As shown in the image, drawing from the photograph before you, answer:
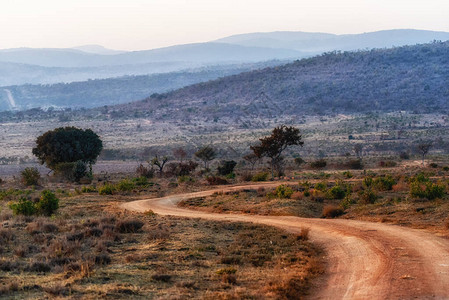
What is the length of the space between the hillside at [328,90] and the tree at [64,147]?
189 feet

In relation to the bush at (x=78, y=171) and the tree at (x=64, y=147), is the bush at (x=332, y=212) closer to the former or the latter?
the bush at (x=78, y=171)

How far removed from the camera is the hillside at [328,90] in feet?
361

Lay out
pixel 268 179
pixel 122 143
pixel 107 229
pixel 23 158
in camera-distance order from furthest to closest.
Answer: pixel 122 143 → pixel 23 158 → pixel 268 179 → pixel 107 229

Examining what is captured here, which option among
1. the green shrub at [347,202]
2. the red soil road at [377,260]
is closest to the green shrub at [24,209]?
the red soil road at [377,260]

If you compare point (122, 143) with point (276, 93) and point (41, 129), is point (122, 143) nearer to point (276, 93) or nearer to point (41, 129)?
point (41, 129)

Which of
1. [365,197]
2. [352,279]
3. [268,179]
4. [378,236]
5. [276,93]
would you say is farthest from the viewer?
[276,93]

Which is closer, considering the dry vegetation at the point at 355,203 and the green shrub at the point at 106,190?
the dry vegetation at the point at 355,203

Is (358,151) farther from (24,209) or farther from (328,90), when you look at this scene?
(328,90)

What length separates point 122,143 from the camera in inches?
3401

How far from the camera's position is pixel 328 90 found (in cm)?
11862

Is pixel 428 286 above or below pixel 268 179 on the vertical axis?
above

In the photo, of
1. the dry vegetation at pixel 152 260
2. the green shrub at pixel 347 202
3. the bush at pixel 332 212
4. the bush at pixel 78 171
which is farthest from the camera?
the bush at pixel 78 171

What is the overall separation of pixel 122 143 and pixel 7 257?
236 feet

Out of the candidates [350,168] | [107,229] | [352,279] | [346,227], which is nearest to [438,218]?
[346,227]
